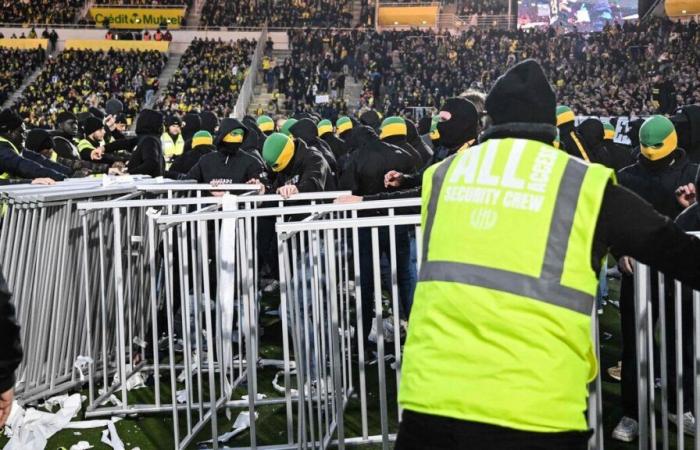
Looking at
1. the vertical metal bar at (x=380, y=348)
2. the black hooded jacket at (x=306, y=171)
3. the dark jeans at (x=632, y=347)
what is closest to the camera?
the vertical metal bar at (x=380, y=348)

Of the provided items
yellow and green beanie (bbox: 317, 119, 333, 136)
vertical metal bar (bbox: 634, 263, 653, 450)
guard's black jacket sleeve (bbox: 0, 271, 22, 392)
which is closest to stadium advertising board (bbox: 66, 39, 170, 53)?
yellow and green beanie (bbox: 317, 119, 333, 136)

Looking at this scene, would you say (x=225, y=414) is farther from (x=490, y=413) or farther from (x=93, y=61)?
(x=93, y=61)

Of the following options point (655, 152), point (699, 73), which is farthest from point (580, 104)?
point (655, 152)

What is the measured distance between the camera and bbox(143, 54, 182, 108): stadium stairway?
34.9 metres

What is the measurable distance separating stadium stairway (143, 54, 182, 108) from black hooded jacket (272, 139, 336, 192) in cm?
2746

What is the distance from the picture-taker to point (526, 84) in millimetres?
2518

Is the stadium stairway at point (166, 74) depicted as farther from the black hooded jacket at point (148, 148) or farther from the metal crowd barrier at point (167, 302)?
the metal crowd barrier at point (167, 302)

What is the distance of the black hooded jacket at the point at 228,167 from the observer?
26.2 feet

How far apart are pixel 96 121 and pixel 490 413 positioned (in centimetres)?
978

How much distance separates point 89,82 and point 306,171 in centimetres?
2981

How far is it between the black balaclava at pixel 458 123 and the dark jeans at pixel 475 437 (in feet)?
12.3

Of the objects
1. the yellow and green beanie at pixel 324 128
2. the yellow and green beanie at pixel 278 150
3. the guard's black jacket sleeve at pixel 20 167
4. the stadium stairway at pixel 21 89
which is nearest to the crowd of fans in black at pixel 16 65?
the stadium stairway at pixel 21 89

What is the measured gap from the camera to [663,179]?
17.3 feet

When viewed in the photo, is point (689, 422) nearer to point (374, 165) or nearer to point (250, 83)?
point (374, 165)
